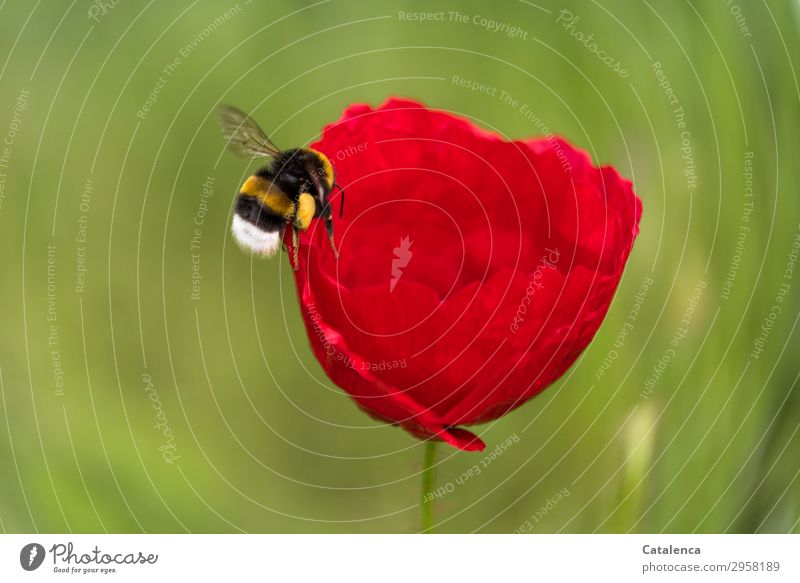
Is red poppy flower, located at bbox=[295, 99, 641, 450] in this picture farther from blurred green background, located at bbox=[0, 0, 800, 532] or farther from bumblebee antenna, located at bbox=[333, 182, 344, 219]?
blurred green background, located at bbox=[0, 0, 800, 532]

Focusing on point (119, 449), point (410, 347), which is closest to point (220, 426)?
point (119, 449)
